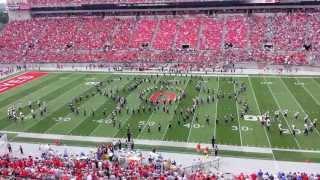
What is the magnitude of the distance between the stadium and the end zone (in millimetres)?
372

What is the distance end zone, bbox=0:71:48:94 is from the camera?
43.2m

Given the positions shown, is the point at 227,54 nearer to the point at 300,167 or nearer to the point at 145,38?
the point at 145,38

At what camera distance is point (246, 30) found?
194ft

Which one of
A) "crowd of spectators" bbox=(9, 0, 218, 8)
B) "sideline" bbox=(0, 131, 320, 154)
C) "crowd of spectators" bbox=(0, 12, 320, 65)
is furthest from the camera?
"crowd of spectators" bbox=(9, 0, 218, 8)

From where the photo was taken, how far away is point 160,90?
3941 centimetres

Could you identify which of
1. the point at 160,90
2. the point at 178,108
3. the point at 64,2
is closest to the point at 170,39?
the point at 160,90

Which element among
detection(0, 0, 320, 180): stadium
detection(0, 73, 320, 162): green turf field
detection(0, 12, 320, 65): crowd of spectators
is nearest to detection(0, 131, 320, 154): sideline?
detection(0, 0, 320, 180): stadium

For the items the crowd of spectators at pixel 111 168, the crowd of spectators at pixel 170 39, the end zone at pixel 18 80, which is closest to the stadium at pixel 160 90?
Answer: the crowd of spectators at pixel 111 168

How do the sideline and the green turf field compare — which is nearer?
the sideline

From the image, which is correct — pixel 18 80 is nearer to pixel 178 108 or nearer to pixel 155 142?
pixel 178 108

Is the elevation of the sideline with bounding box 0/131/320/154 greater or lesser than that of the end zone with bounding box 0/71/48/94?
lesser

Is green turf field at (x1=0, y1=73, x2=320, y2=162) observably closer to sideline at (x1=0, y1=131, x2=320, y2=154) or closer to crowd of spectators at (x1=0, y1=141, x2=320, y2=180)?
sideline at (x1=0, y1=131, x2=320, y2=154)

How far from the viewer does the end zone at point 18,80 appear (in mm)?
43156

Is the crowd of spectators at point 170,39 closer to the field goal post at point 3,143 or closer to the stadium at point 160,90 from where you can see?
the stadium at point 160,90
